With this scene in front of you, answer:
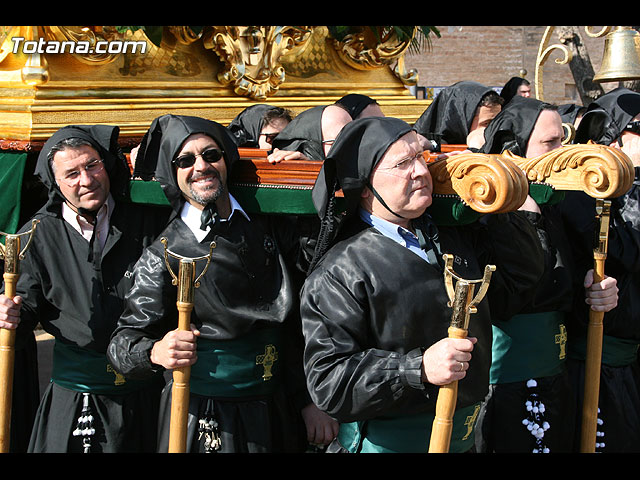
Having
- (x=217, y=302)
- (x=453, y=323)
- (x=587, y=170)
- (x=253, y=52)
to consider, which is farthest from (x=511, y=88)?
(x=453, y=323)

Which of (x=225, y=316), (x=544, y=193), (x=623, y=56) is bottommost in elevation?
(x=225, y=316)

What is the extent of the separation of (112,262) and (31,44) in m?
1.60

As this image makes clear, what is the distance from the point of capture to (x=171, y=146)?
10.0ft

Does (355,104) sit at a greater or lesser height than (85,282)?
greater

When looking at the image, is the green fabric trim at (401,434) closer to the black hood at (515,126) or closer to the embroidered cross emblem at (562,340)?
the embroidered cross emblem at (562,340)

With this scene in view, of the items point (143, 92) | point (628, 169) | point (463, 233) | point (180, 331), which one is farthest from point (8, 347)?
point (628, 169)

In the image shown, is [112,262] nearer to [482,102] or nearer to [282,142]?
[282,142]

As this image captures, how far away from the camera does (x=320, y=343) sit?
2533 millimetres

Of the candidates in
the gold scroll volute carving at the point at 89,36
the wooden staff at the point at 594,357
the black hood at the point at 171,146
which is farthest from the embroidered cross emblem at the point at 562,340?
the gold scroll volute carving at the point at 89,36

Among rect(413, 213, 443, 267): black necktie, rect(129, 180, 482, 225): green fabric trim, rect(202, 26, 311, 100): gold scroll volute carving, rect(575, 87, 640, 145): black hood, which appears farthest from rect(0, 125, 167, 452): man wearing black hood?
rect(575, 87, 640, 145): black hood

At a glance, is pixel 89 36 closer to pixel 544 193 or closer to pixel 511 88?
pixel 544 193

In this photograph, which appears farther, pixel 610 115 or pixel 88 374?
pixel 610 115

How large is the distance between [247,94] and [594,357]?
2795 mm

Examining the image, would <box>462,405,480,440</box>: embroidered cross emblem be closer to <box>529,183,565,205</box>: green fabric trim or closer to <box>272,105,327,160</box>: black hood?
<box>529,183,565,205</box>: green fabric trim
